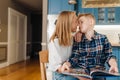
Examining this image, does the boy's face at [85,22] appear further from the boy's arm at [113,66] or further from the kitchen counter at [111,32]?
the kitchen counter at [111,32]

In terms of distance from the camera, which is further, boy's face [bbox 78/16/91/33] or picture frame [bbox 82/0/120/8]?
picture frame [bbox 82/0/120/8]

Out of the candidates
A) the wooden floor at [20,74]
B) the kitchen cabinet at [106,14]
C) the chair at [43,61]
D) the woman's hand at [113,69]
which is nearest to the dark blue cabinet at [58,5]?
the kitchen cabinet at [106,14]

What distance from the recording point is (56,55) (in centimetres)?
120

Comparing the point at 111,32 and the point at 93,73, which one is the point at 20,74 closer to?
the point at 111,32

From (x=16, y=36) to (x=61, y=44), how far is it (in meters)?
7.29

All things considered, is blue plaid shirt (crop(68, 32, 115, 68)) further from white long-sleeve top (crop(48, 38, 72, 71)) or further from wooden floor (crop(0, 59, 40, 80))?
wooden floor (crop(0, 59, 40, 80))

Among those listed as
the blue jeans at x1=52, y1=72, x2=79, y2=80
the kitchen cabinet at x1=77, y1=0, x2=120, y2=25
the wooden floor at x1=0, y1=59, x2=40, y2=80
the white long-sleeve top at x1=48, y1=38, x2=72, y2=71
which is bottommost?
the wooden floor at x1=0, y1=59, x2=40, y2=80

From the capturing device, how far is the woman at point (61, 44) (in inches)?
47.6

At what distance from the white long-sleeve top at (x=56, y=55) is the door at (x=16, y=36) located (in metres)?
6.43

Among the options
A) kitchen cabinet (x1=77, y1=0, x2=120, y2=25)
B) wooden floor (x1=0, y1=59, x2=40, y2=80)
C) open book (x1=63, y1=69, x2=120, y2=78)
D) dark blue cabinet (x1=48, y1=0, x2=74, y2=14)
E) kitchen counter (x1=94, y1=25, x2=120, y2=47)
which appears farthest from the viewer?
wooden floor (x1=0, y1=59, x2=40, y2=80)

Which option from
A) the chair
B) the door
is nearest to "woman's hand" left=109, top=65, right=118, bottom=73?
the chair

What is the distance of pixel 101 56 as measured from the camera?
1.30 m

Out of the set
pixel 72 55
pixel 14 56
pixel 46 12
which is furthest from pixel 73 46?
pixel 14 56

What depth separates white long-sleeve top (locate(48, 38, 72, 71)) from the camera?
3.96 feet
